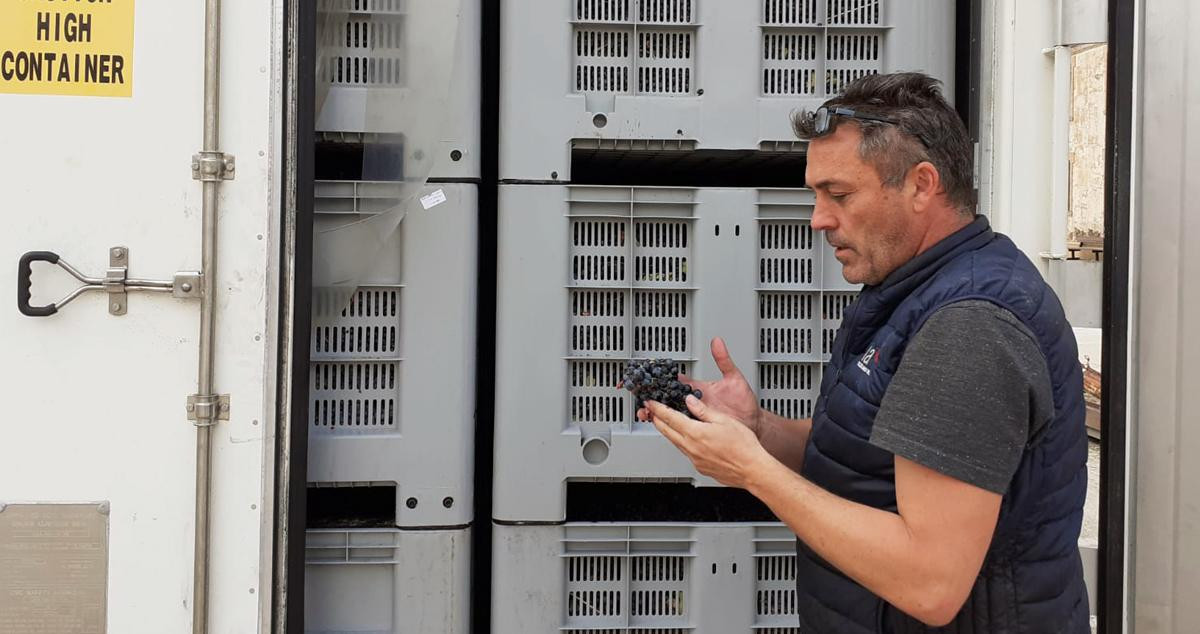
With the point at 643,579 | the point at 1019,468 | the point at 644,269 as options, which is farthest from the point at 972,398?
the point at 643,579

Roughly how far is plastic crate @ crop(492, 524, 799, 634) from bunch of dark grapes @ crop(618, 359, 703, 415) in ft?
1.66

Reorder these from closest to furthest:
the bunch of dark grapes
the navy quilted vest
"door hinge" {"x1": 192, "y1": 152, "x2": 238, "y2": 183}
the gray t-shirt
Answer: the gray t-shirt
the navy quilted vest
the bunch of dark grapes
"door hinge" {"x1": 192, "y1": 152, "x2": 238, "y2": 183}

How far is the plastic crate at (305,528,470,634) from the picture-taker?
189cm

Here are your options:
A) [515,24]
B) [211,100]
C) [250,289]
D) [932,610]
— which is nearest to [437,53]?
[515,24]

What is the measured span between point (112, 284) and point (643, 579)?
4.05 feet

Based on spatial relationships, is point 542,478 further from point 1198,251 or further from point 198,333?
point 1198,251

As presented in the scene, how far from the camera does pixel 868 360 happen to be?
137 cm

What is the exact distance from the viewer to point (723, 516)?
208 cm

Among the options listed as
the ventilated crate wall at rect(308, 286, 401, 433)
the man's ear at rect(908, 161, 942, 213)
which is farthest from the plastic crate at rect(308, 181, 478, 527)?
the man's ear at rect(908, 161, 942, 213)

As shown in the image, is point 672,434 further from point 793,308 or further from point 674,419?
point 793,308

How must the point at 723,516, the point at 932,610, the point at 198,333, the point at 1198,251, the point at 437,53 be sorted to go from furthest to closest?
the point at 723,516
the point at 437,53
the point at 198,333
the point at 1198,251
the point at 932,610

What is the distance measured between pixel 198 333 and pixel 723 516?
1.20m

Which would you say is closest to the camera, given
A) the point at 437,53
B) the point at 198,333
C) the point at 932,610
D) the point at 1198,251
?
the point at 932,610

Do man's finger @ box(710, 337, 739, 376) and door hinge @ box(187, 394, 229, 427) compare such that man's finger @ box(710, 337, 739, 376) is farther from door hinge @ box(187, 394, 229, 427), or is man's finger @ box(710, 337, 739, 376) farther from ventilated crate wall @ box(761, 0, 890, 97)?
door hinge @ box(187, 394, 229, 427)
